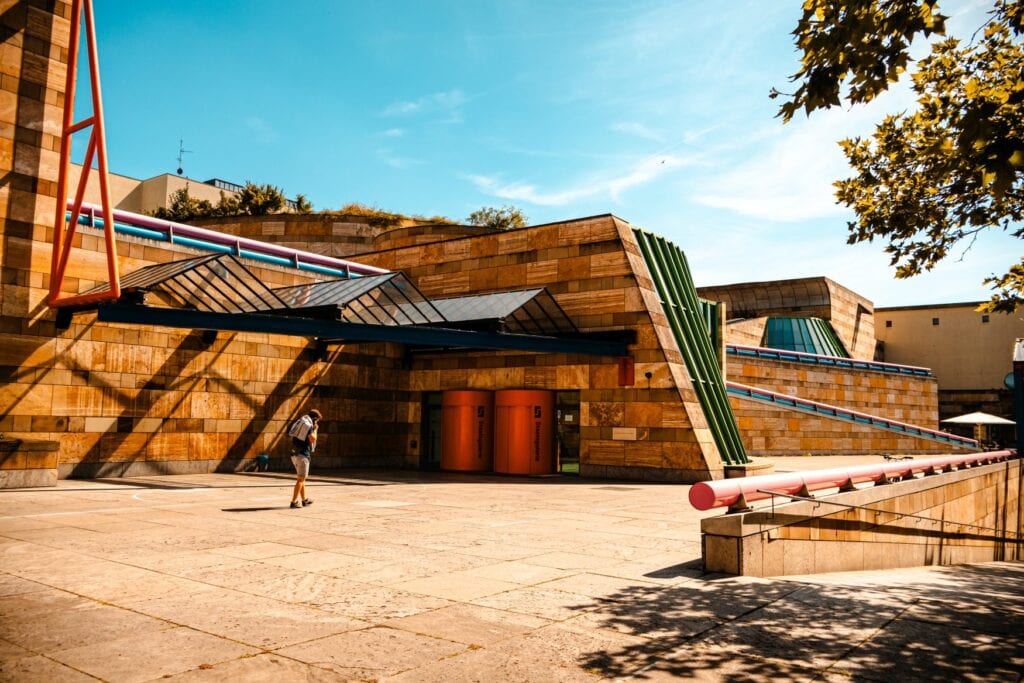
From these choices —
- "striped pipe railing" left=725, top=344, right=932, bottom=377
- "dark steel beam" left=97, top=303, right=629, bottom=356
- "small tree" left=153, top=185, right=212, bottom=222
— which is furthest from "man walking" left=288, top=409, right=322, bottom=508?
"small tree" left=153, top=185, right=212, bottom=222

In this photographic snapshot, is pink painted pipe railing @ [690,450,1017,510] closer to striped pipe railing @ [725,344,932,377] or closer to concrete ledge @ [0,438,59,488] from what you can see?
concrete ledge @ [0,438,59,488]

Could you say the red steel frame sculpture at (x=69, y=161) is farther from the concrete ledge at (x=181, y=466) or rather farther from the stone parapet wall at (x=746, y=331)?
the stone parapet wall at (x=746, y=331)

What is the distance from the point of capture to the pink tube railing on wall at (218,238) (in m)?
20.2

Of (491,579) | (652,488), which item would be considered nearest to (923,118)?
(652,488)

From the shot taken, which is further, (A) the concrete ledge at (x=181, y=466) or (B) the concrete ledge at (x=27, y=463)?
(A) the concrete ledge at (x=181, y=466)

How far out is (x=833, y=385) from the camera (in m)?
40.2

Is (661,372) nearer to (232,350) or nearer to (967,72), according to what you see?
(967,72)

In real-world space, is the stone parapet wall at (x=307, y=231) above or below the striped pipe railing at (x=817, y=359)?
above

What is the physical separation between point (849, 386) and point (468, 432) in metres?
25.5

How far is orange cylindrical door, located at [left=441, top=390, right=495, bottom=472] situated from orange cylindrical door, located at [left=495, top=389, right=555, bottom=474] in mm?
709

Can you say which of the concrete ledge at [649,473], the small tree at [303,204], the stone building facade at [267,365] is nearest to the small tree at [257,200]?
the small tree at [303,204]

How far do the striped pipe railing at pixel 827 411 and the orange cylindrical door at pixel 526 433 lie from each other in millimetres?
12421

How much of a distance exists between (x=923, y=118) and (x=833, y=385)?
29139 mm

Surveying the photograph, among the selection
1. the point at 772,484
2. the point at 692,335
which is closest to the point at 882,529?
the point at 772,484
